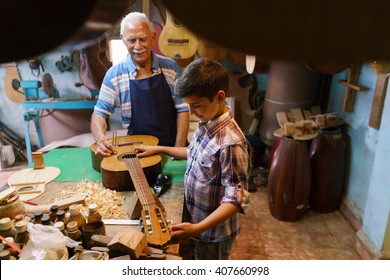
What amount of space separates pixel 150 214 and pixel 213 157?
395 mm

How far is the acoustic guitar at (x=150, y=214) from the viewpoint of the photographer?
1298 millimetres

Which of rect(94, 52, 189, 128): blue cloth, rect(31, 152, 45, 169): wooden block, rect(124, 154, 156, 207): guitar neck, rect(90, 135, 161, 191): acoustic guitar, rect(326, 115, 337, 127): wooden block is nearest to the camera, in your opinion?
rect(124, 154, 156, 207): guitar neck

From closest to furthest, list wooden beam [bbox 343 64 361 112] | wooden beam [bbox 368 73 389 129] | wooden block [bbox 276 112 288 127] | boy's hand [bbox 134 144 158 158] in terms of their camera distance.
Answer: boy's hand [bbox 134 144 158 158] → wooden beam [bbox 368 73 389 129] → wooden beam [bbox 343 64 361 112] → wooden block [bbox 276 112 288 127]

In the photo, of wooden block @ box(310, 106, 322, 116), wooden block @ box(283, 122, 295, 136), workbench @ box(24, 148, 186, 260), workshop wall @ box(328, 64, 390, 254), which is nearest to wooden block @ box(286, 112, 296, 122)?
wooden block @ box(310, 106, 322, 116)

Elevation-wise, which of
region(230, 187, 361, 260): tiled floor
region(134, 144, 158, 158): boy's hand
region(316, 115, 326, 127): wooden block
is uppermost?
region(134, 144, 158, 158): boy's hand

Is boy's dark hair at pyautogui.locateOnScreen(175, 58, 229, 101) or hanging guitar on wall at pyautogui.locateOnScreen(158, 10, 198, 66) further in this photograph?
hanging guitar on wall at pyautogui.locateOnScreen(158, 10, 198, 66)

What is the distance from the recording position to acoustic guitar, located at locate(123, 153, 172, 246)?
1.30 metres

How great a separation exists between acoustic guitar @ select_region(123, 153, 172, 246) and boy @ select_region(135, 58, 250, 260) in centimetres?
6

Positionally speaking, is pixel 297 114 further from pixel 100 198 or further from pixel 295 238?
pixel 100 198

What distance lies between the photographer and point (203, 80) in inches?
55.3

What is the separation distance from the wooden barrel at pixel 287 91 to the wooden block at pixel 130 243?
2917 millimetres

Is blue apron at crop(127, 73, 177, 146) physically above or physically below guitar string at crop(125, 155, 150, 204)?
above

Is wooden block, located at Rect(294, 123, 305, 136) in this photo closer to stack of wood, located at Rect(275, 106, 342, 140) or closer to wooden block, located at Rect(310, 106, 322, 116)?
stack of wood, located at Rect(275, 106, 342, 140)

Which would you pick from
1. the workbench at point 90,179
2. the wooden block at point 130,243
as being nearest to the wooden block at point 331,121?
the workbench at point 90,179
